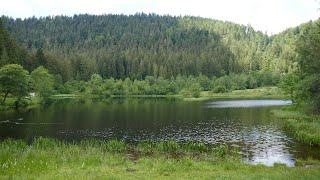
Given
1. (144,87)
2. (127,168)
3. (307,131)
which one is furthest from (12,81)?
(144,87)

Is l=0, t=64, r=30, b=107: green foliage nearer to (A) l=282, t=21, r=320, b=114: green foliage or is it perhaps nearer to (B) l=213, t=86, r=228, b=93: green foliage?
(A) l=282, t=21, r=320, b=114: green foliage

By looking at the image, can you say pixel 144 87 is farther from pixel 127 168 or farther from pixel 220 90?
pixel 127 168

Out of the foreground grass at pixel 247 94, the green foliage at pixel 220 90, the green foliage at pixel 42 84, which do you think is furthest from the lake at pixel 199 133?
the green foliage at pixel 220 90

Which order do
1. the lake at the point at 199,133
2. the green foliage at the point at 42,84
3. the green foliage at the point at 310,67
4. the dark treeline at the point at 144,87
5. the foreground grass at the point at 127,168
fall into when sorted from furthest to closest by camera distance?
the dark treeline at the point at 144,87 < the green foliage at the point at 42,84 < the green foliage at the point at 310,67 < the lake at the point at 199,133 < the foreground grass at the point at 127,168

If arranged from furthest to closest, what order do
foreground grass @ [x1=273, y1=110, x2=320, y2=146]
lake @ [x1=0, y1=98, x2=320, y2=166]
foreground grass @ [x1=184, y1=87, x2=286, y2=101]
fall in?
foreground grass @ [x1=184, y1=87, x2=286, y2=101]
foreground grass @ [x1=273, y1=110, x2=320, y2=146]
lake @ [x1=0, y1=98, x2=320, y2=166]

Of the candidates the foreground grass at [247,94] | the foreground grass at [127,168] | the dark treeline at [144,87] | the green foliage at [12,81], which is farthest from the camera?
the dark treeline at [144,87]

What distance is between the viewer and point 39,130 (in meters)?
54.5

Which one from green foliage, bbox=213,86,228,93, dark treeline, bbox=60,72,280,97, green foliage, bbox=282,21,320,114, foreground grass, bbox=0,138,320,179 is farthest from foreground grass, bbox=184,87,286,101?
foreground grass, bbox=0,138,320,179

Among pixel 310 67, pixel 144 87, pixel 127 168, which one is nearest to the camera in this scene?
pixel 127 168

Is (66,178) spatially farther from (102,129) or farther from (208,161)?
(102,129)

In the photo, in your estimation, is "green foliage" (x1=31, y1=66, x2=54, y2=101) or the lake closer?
the lake

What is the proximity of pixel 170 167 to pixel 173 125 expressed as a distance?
37.6m

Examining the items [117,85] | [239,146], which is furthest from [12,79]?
[117,85]

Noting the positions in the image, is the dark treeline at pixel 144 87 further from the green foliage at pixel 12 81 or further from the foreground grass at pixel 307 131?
the foreground grass at pixel 307 131
